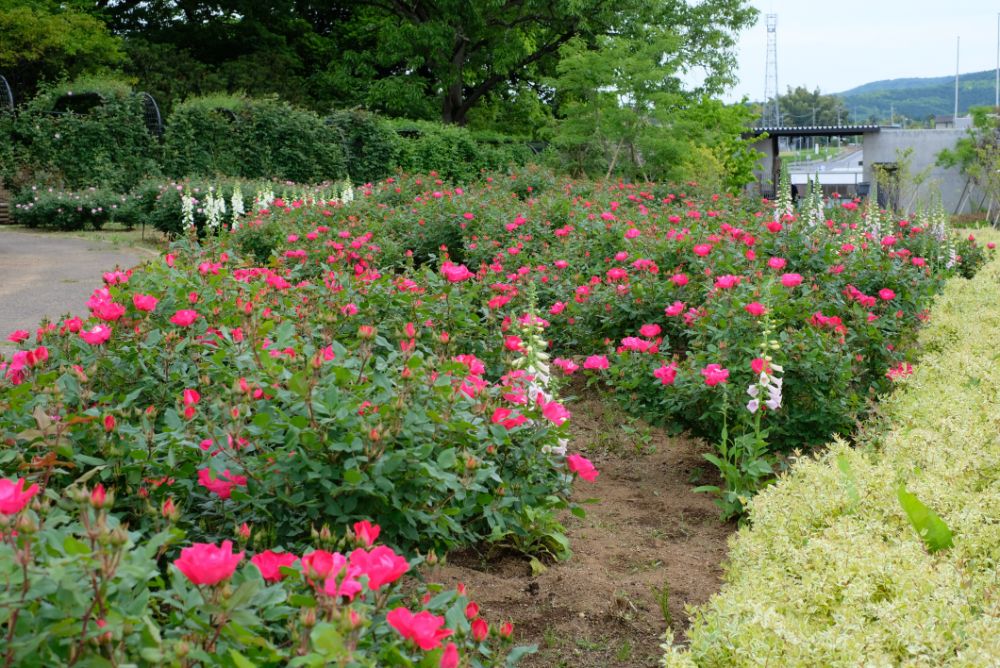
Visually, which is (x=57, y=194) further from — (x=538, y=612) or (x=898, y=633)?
(x=898, y=633)

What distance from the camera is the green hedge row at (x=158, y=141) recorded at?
17.8m

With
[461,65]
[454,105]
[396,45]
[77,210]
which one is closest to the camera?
[77,210]

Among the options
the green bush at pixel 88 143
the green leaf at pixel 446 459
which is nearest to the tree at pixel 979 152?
the green bush at pixel 88 143

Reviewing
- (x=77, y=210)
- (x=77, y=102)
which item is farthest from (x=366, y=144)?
(x=77, y=210)

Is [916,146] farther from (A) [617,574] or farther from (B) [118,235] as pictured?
(A) [617,574]

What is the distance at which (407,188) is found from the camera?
10.7 m

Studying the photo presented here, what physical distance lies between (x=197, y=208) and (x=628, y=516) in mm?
10412

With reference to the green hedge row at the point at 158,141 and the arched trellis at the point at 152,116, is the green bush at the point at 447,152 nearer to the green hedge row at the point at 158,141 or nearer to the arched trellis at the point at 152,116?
the green hedge row at the point at 158,141

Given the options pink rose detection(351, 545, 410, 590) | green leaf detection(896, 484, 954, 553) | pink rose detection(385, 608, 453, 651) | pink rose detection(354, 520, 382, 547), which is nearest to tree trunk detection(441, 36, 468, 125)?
green leaf detection(896, 484, 954, 553)

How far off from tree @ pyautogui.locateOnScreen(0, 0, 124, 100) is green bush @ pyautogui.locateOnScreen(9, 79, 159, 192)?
417 centimetres

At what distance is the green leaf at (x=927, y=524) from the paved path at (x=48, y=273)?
473cm

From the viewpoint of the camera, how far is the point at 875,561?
2.38m

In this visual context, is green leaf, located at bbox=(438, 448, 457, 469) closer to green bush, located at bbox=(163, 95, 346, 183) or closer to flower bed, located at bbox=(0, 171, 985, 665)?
flower bed, located at bbox=(0, 171, 985, 665)

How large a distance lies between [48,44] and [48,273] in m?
16.5
